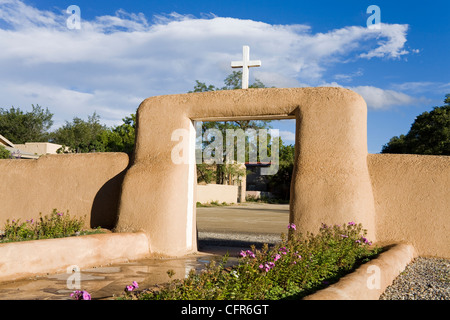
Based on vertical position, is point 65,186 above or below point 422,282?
above

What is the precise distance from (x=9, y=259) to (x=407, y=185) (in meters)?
6.44

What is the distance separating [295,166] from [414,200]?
2.16 meters

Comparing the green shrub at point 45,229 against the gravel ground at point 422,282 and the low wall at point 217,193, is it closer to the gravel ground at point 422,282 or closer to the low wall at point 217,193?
the gravel ground at point 422,282

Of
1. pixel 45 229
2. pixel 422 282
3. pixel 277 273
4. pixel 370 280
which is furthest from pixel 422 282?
pixel 45 229

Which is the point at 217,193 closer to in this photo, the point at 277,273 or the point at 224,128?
the point at 224,128

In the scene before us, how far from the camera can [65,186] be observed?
955cm

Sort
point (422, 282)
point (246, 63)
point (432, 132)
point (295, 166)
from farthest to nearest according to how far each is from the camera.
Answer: point (432, 132) → point (246, 63) → point (295, 166) → point (422, 282)

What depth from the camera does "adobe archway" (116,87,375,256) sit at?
7.36 metres

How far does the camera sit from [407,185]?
7668 millimetres
